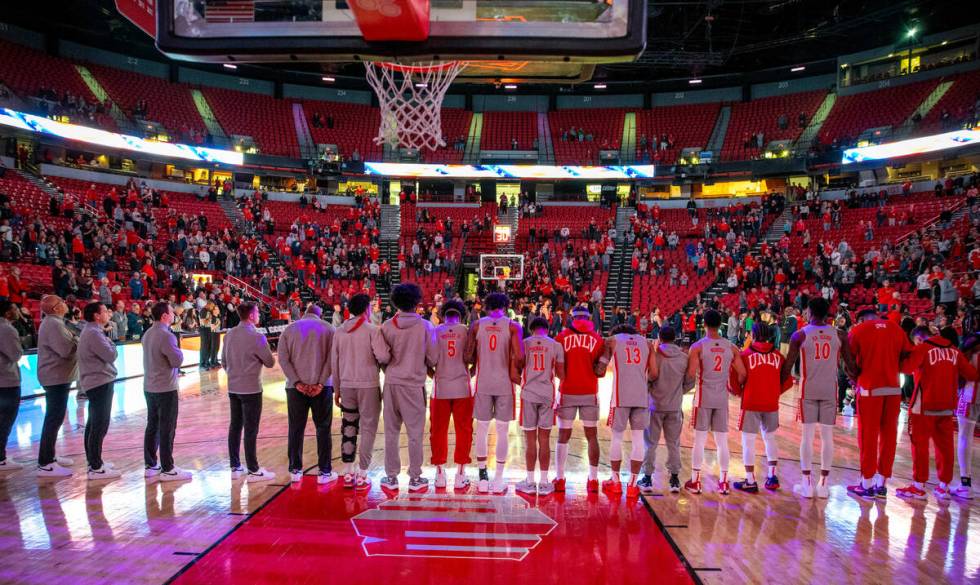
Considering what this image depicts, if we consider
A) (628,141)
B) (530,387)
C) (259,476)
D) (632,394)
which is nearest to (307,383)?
(259,476)

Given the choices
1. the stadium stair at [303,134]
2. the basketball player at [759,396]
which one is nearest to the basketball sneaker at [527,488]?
the basketball player at [759,396]

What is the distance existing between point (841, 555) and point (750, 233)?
22335 millimetres

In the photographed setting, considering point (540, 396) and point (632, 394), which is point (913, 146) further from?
point (540, 396)

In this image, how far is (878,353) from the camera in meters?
6.18

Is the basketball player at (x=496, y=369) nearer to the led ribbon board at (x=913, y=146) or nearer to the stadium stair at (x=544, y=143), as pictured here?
the led ribbon board at (x=913, y=146)

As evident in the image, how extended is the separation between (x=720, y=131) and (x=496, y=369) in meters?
31.2

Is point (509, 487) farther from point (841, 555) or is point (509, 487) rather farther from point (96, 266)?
point (96, 266)

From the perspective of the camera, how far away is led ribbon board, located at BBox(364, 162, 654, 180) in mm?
32344

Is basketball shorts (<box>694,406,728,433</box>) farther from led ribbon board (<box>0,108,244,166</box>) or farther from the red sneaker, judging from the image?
led ribbon board (<box>0,108,244,166</box>)

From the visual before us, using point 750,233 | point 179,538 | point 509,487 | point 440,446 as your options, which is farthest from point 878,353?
point 750,233

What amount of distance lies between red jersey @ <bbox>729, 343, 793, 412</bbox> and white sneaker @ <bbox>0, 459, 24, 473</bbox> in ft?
24.5

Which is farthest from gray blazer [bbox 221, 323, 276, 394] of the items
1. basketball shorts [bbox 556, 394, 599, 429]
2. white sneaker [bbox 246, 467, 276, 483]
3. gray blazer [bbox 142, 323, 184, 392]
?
basketball shorts [bbox 556, 394, 599, 429]

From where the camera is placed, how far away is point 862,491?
622cm

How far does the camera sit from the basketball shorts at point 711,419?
6.09 m
